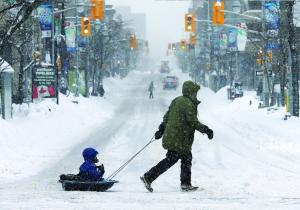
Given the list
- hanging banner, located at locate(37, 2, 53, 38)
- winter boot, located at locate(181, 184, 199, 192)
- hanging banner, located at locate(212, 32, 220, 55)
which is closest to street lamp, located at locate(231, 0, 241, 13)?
hanging banner, located at locate(212, 32, 220, 55)

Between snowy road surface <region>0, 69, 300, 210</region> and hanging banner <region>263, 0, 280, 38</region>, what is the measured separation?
8139 millimetres

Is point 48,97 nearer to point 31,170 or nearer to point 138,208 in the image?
point 31,170

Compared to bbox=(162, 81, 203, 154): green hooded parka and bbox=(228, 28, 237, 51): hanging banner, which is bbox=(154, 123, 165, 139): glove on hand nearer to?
bbox=(162, 81, 203, 154): green hooded parka

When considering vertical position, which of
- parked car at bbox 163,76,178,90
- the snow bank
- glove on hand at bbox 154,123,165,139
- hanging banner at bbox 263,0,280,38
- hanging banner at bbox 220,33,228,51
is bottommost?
parked car at bbox 163,76,178,90

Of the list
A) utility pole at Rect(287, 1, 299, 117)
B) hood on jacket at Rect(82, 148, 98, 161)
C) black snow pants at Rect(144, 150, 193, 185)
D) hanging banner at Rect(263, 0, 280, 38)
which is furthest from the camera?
hanging banner at Rect(263, 0, 280, 38)

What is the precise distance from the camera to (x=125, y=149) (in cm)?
2062

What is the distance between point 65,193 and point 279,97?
3059 centimetres

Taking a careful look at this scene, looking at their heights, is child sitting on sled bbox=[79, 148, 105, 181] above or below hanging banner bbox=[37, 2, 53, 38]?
below

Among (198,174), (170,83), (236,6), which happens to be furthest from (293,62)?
(236,6)

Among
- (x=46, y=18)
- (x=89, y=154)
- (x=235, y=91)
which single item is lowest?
(x=235, y=91)

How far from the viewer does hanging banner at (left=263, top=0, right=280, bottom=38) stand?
35875 mm

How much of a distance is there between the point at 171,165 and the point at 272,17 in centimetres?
2666

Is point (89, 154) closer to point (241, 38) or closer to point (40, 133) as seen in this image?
point (40, 133)

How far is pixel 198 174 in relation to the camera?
13.7 metres
